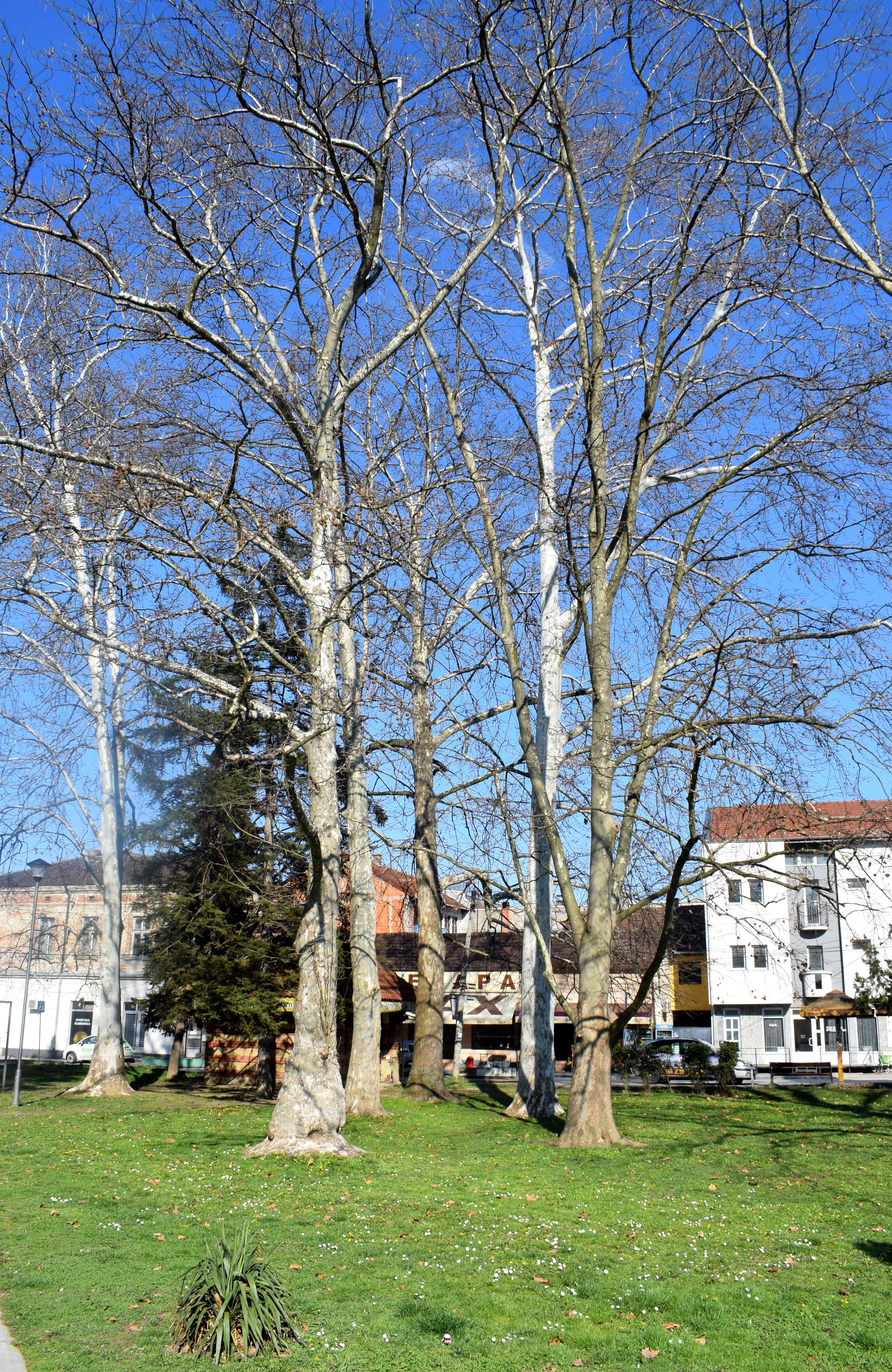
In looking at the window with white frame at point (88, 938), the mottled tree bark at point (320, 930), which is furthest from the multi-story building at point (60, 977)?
the mottled tree bark at point (320, 930)

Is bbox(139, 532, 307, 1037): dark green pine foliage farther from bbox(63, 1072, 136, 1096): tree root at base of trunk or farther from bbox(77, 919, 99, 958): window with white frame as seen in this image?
bbox(77, 919, 99, 958): window with white frame

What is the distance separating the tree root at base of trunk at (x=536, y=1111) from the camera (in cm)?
1831

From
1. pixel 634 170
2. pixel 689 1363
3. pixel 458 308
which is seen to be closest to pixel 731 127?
pixel 634 170

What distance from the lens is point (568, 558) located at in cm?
1545

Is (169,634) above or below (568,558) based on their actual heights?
below

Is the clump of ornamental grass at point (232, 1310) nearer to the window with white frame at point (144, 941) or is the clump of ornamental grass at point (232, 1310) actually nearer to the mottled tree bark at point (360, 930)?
the mottled tree bark at point (360, 930)

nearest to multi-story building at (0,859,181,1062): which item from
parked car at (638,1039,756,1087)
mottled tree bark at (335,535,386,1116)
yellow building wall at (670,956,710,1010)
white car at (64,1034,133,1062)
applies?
white car at (64,1034,133,1062)

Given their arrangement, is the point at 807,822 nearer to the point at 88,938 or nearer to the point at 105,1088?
the point at 105,1088

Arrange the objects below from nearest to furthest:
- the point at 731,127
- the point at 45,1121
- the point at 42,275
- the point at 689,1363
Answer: the point at 689,1363, the point at 42,275, the point at 731,127, the point at 45,1121

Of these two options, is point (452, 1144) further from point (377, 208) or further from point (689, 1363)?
point (377, 208)

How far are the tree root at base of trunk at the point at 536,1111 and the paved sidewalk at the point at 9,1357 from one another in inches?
530

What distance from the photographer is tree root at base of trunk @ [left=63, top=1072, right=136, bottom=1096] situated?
76.6 feet

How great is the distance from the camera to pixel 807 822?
12844 millimetres

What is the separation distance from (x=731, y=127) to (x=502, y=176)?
2.99 m
